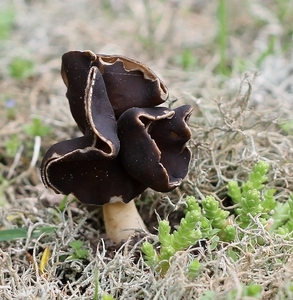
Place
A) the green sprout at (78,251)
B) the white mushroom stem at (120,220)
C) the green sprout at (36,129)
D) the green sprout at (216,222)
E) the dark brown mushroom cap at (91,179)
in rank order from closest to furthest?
the green sprout at (216,222) → the dark brown mushroom cap at (91,179) → the green sprout at (78,251) → the white mushroom stem at (120,220) → the green sprout at (36,129)

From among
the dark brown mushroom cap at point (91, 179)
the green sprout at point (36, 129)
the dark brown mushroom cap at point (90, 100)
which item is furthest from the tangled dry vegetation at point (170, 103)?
the dark brown mushroom cap at point (90, 100)

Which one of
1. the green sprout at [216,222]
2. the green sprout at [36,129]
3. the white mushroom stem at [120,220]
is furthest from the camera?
the green sprout at [36,129]

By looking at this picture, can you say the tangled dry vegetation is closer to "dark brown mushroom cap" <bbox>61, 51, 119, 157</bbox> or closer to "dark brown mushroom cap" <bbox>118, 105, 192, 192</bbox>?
"dark brown mushroom cap" <bbox>118, 105, 192, 192</bbox>

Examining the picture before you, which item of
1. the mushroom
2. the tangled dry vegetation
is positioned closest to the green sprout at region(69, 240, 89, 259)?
the tangled dry vegetation

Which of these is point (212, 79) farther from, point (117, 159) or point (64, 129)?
point (117, 159)

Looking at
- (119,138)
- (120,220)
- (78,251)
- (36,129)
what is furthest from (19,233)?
(36,129)

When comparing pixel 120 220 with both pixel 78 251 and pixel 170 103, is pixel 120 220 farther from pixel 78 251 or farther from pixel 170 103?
pixel 170 103

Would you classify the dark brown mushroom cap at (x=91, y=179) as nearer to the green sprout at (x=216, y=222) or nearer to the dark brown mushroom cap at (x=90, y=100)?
the dark brown mushroom cap at (x=90, y=100)

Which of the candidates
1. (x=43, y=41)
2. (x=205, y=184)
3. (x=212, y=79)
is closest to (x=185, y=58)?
(x=212, y=79)
